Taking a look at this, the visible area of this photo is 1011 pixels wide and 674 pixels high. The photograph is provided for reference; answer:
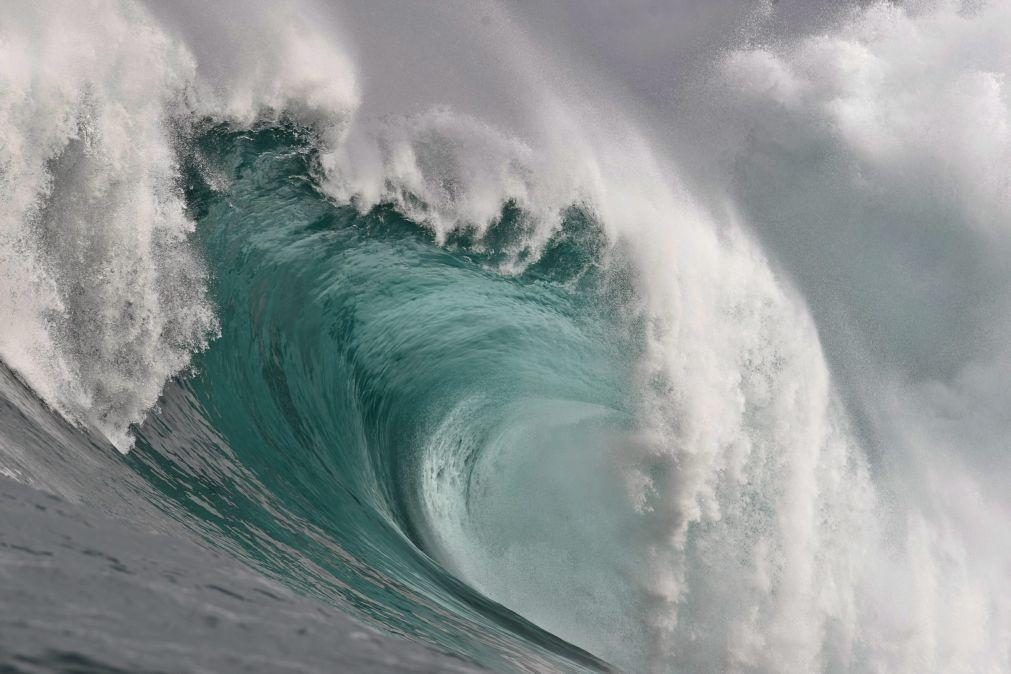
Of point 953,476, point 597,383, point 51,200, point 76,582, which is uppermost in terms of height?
point 953,476

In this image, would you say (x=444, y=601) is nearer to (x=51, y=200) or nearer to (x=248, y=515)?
(x=248, y=515)

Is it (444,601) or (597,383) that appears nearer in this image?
(444,601)

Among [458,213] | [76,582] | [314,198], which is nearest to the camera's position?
[76,582]

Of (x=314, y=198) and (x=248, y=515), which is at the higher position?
(x=314, y=198)

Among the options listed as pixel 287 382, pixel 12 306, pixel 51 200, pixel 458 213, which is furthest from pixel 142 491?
pixel 458 213

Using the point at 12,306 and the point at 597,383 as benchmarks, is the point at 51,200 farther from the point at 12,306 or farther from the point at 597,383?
the point at 597,383

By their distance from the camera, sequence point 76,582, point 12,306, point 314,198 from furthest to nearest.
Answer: point 314,198
point 12,306
point 76,582

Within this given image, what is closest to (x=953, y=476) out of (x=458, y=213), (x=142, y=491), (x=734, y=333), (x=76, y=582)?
(x=734, y=333)
